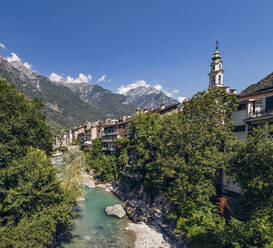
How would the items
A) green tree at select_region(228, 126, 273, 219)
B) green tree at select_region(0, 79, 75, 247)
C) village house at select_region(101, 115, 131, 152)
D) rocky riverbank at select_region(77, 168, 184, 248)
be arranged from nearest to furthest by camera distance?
1. green tree at select_region(228, 126, 273, 219)
2. green tree at select_region(0, 79, 75, 247)
3. rocky riverbank at select_region(77, 168, 184, 248)
4. village house at select_region(101, 115, 131, 152)

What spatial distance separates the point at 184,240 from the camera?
19.3 m

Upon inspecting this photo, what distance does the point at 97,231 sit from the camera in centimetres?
2330

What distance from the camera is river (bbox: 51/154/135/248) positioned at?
66.5 feet

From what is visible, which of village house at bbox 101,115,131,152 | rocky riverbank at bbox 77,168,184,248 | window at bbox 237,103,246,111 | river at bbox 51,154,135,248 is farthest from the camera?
village house at bbox 101,115,131,152

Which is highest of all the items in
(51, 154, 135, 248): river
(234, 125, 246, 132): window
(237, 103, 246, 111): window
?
(237, 103, 246, 111): window

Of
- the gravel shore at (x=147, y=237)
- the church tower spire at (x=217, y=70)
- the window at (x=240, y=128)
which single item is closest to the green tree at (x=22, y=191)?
the gravel shore at (x=147, y=237)

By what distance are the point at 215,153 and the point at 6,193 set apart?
23.6 meters

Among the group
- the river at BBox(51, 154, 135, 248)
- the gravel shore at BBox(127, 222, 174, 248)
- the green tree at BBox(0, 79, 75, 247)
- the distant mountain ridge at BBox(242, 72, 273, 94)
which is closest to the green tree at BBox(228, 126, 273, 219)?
the gravel shore at BBox(127, 222, 174, 248)

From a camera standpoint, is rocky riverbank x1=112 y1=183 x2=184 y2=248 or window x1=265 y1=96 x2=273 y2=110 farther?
rocky riverbank x1=112 y1=183 x2=184 y2=248

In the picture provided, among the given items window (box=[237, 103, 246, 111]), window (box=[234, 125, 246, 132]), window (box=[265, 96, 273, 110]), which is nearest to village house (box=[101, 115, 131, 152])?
window (box=[234, 125, 246, 132])

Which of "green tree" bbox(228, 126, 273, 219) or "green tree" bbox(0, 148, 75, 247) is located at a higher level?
"green tree" bbox(228, 126, 273, 219)

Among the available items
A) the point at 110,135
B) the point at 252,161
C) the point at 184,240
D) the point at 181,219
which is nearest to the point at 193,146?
the point at 252,161

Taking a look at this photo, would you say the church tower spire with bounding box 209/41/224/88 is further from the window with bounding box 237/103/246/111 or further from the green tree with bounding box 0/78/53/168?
the green tree with bounding box 0/78/53/168

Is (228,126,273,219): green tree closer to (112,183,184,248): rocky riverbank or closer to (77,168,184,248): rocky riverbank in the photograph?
(112,183,184,248): rocky riverbank
